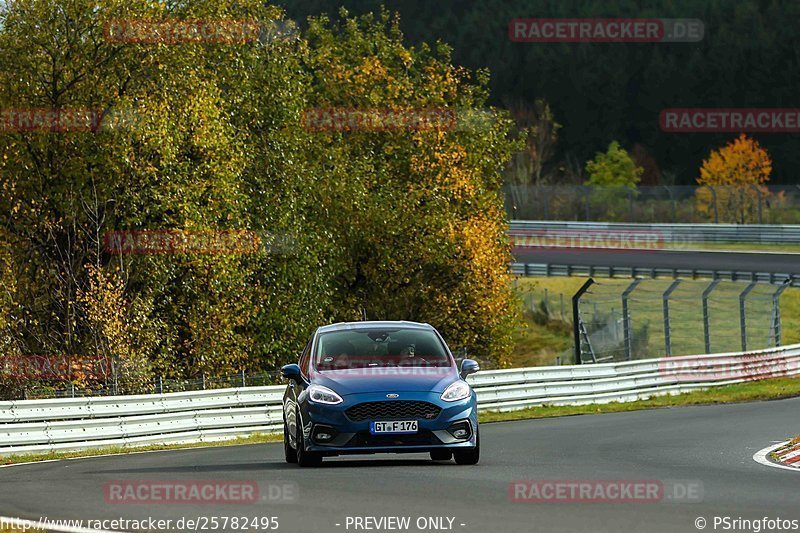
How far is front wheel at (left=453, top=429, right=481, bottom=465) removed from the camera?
1416 centimetres

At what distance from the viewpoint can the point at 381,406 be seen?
13.7m

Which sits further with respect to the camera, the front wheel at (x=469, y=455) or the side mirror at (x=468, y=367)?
the side mirror at (x=468, y=367)

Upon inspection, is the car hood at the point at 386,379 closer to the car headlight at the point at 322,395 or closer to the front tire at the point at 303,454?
the car headlight at the point at 322,395

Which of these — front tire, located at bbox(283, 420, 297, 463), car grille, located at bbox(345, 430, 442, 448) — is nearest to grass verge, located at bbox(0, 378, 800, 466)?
front tire, located at bbox(283, 420, 297, 463)

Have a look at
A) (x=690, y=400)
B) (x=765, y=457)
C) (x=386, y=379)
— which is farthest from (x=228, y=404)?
(x=690, y=400)

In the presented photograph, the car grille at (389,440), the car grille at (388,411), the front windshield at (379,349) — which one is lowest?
the car grille at (389,440)

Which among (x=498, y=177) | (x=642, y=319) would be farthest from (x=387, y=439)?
(x=642, y=319)

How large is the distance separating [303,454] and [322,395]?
628 millimetres

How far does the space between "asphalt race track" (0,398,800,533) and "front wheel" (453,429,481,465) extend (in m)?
0.13

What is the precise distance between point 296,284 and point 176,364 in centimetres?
458

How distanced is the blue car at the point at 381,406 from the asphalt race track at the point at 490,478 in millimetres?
256

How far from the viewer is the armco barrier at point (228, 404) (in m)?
19.2

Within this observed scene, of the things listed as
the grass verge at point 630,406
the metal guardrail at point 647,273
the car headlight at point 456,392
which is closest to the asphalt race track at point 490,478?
the car headlight at point 456,392

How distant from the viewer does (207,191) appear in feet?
104
